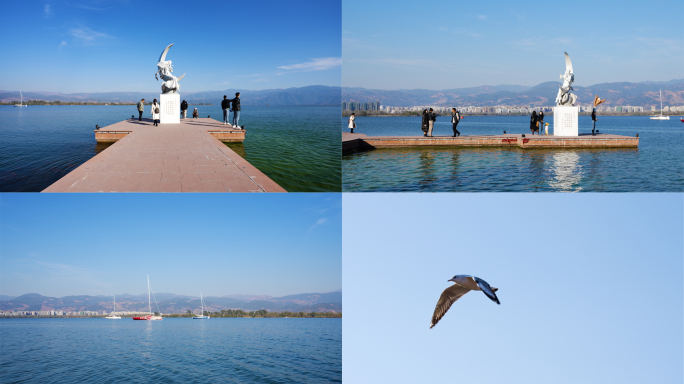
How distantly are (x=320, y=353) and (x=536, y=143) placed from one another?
20249 millimetres

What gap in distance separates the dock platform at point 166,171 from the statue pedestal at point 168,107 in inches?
278

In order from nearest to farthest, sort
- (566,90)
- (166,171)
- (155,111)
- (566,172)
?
1. (166,171)
2. (566,172)
3. (566,90)
4. (155,111)

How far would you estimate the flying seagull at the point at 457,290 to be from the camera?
256 inches

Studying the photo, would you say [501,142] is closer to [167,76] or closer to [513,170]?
[513,170]

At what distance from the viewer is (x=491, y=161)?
15328mm

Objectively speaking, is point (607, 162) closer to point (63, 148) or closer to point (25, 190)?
point (25, 190)

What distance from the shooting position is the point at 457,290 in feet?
24.4

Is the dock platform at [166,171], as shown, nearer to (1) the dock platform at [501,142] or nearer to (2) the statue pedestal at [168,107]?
(2) the statue pedestal at [168,107]

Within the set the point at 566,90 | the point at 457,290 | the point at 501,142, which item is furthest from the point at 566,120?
the point at 457,290

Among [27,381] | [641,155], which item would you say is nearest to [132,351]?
[27,381]

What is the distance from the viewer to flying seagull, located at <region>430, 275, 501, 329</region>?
649cm

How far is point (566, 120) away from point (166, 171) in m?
18.3

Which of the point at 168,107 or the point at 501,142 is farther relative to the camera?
the point at 168,107

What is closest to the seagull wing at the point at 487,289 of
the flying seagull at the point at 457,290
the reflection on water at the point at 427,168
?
the flying seagull at the point at 457,290
